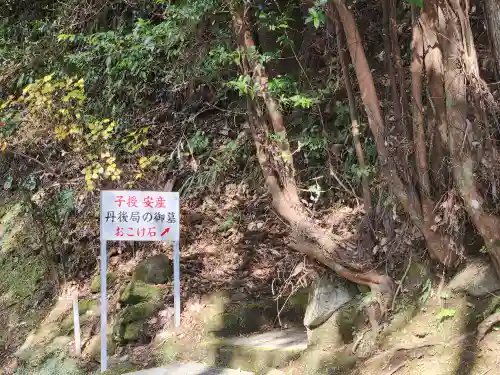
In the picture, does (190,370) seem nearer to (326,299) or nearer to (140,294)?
(326,299)

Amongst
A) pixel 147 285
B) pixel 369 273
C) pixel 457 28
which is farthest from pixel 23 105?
pixel 457 28

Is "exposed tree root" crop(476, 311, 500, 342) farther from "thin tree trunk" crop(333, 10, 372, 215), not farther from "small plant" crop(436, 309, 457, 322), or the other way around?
"thin tree trunk" crop(333, 10, 372, 215)

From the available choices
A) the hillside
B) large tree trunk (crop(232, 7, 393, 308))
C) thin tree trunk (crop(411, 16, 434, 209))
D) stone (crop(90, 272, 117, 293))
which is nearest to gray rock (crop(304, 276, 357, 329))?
the hillside

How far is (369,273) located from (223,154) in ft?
12.8

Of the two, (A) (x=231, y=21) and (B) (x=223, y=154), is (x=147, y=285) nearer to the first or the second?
(B) (x=223, y=154)

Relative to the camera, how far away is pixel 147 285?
25.3ft

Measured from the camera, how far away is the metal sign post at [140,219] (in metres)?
6.77

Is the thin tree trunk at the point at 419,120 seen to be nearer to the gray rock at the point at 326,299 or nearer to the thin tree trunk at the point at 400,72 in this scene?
the thin tree trunk at the point at 400,72

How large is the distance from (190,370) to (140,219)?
1814 millimetres

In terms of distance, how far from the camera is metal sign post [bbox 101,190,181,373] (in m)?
6.77

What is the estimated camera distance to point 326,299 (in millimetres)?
5930

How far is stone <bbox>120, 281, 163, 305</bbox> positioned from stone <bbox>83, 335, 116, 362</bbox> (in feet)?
1.66

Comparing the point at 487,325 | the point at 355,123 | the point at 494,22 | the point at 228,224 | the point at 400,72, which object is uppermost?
the point at 494,22

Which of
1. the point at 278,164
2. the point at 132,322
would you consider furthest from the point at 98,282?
the point at 278,164
